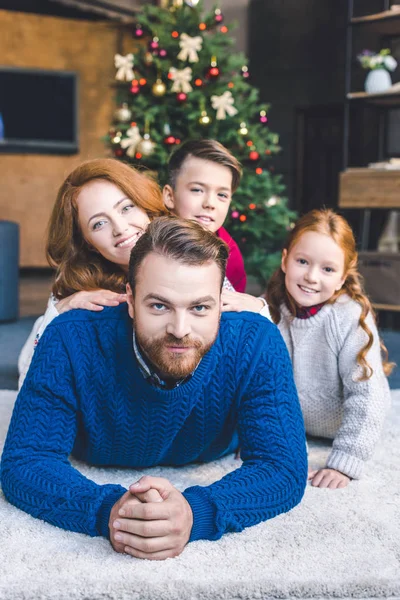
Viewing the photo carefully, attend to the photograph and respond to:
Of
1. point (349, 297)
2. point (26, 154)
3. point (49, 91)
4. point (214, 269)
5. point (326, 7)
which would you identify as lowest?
point (349, 297)

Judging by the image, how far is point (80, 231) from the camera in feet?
6.71

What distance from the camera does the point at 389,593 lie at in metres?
1.22

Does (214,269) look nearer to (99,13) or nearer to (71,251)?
(71,251)

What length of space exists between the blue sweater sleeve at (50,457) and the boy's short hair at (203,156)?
91 cm

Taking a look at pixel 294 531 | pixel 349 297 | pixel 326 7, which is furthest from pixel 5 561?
pixel 326 7

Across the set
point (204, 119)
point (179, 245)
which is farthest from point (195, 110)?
point (179, 245)

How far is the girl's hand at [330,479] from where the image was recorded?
5.73 feet

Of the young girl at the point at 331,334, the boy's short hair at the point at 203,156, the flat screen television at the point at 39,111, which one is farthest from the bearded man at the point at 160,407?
the flat screen television at the point at 39,111

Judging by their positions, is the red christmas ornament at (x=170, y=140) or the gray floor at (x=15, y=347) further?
the red christmas ornament at (x=170, y=140)

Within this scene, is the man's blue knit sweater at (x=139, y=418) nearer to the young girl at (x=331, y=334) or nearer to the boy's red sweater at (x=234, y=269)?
the young girl at (x=331, y=334)

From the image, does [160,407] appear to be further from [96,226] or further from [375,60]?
[375,60]

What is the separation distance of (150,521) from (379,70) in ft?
12.4

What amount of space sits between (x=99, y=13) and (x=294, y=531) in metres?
6.41

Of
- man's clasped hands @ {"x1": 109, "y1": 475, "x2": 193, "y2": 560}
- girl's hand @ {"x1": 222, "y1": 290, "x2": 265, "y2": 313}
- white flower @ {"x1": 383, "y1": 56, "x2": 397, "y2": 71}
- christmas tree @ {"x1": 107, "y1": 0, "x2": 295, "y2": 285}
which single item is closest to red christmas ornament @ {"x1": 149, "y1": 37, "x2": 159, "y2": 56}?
christmas tree @ {"x1": 107, "y1": 0, "x2": 295, "y2": 285}
